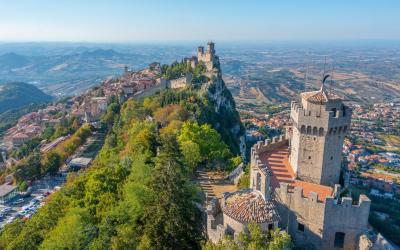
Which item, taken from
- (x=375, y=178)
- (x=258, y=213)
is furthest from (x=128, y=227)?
(x=375, y=178)

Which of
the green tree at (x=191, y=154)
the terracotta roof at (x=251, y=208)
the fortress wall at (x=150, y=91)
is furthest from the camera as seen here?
the fortress wall at (x=150, y=91)

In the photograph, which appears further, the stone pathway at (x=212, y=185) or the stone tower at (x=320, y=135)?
the stone pathway at (x=212, y=185)

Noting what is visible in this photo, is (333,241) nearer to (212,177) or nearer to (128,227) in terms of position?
(128,227)

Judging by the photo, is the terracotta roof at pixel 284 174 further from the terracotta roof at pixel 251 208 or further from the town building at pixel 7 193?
the town building at pixel 7 193

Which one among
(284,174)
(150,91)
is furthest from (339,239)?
(150,91)

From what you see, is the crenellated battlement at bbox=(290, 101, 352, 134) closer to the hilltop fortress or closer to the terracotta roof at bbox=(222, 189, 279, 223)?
the hilltop fortress

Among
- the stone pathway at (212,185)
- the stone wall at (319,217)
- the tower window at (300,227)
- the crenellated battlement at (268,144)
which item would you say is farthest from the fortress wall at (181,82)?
the tower window at (300,227)

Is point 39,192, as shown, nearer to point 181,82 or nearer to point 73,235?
point 181,82
